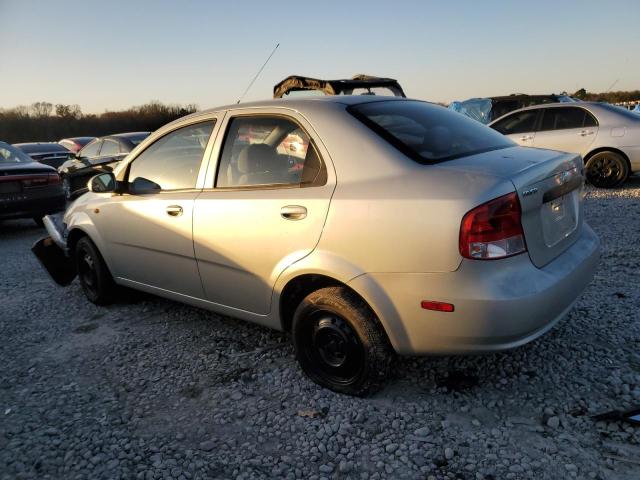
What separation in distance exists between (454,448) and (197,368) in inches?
66.2

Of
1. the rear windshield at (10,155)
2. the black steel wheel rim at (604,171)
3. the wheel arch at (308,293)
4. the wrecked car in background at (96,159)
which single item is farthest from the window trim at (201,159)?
the black steel wheel rim at (604,171)

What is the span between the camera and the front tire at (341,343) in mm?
2498

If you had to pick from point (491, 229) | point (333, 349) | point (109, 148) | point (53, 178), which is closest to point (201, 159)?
point (333, 349)

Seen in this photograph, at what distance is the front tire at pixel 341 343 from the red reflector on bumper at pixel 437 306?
334 mm

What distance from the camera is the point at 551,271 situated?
234cm

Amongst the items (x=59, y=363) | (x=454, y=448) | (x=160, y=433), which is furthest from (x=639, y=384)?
(x=59, y=363)

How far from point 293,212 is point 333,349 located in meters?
0.79

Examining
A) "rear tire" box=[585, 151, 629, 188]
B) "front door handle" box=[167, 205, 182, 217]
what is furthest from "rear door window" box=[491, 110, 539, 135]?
"front door handle" box=[167, 205, 182, 217]

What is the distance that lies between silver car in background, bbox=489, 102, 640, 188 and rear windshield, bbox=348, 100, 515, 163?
5.47 metres

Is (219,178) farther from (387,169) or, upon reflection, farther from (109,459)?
(109,459)

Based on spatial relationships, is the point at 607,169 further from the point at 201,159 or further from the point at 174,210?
the point at 174,210

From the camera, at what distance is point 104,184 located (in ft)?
12.7

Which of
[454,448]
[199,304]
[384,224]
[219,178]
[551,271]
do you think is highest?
[219,178]

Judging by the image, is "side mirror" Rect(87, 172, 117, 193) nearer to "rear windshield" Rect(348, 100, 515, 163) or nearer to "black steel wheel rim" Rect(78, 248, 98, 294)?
"black steel wheel rim" Rect(78, 248, 98, 294)
